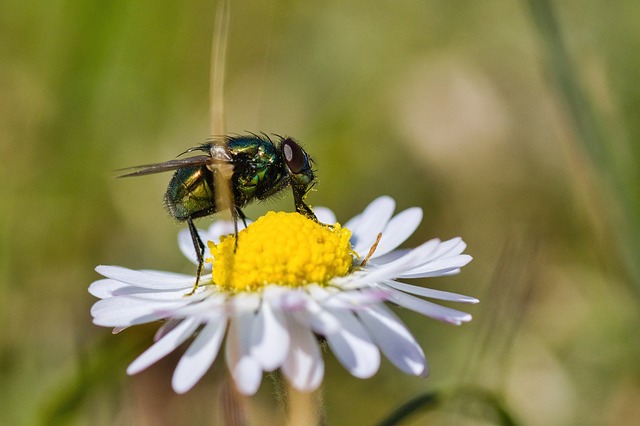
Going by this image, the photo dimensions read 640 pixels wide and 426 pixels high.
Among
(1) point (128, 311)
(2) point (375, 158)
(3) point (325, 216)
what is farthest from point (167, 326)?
(2) point (375, 158)

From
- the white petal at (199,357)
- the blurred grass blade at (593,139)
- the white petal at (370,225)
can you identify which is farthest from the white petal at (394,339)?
the blurred grass blade at (593,139)

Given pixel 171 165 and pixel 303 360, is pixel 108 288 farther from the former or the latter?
pixel 303 360

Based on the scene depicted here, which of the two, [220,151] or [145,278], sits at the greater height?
[220,151]

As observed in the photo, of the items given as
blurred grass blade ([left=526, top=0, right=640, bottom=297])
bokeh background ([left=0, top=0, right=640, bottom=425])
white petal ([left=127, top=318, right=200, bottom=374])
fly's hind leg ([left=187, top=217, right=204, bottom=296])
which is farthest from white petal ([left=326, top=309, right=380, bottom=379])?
blurred grass blade ([left=526, top=0, right=640, bottom=297])

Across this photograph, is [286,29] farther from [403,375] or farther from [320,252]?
[320,252]

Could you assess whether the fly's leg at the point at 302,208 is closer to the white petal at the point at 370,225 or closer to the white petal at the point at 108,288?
the white petal at the point at 370,225

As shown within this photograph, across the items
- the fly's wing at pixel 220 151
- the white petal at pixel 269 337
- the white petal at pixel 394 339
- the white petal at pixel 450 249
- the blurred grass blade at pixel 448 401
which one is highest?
the fly's wing at pixel 220 151
